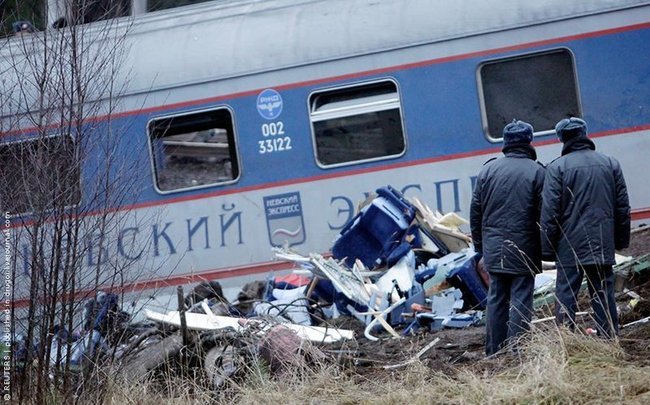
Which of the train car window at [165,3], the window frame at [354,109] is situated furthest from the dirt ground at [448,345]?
the train car window at [165,3]

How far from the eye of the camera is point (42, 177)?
7453mm

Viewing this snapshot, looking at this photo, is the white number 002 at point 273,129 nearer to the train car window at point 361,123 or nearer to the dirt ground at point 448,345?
the train car window at point 361,123

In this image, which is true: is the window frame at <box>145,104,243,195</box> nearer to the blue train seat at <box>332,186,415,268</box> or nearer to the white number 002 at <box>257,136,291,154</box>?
the white number 002 at <box>257,136,291,154</box>

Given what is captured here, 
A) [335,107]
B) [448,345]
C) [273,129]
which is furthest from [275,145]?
[448,345]

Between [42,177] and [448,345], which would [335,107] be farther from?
[42,177]

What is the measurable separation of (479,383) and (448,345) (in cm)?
240

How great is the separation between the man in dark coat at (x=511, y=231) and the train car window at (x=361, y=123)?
10.3ft

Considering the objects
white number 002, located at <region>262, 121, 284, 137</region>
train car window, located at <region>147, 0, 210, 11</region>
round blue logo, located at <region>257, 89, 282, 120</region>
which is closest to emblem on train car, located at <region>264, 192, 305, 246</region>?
white number 002, located at <region>262, 121, 284, 137</region>

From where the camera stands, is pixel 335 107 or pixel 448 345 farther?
pixel 335 107

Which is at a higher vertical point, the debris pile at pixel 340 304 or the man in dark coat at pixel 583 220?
the man in dark coat at pixel 583 220

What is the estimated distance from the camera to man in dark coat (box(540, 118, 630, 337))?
7836mm

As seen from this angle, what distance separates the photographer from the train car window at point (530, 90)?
1119 centimetres

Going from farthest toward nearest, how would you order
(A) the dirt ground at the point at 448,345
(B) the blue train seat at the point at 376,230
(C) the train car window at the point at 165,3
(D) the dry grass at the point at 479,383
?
(C) the train car window at the point at 165,3 < (B) the blue train seat at the point at 376,230 < (A) the dirt ground at the point at 448,345 < (D) the dry grass at the point at 479,383

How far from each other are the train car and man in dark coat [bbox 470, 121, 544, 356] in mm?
2964
